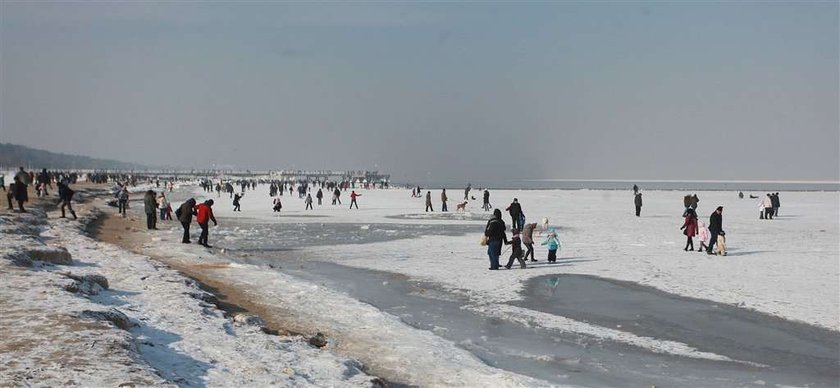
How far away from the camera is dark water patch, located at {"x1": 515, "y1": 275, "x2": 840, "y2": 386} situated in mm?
8789

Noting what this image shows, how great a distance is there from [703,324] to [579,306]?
220cm

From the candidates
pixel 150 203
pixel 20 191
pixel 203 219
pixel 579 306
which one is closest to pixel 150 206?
pixel 150 203

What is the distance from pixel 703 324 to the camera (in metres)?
10.8

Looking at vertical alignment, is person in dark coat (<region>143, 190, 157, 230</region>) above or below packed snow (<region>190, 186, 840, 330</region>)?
above

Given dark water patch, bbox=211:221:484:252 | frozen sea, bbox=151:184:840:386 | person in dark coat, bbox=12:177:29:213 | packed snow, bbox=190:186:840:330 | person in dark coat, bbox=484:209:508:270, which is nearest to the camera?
frozen sea, bbox=151:184:840:386

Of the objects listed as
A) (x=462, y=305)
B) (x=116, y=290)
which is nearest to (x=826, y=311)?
(x=462, y=305)

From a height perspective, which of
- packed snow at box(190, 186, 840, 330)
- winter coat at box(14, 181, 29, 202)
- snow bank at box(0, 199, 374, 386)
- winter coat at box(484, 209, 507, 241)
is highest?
winter coat at box(14, 181, 29, 202)

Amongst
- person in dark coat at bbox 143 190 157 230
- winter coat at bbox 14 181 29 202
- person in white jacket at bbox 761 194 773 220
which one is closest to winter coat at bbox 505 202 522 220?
person in dark coat at bbox 143 190 157 230

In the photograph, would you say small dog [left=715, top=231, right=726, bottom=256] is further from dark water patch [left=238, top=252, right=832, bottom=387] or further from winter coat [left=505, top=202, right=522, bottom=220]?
dark water patch [left=238, top=252, right=832, bottom=387]

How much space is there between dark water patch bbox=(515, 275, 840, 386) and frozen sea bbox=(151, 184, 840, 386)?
33mm

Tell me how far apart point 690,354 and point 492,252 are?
307 inches

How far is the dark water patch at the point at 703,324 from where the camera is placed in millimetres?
8789

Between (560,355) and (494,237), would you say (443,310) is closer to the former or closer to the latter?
(560,355)

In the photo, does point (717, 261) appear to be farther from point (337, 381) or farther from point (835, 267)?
point (337, 381)
